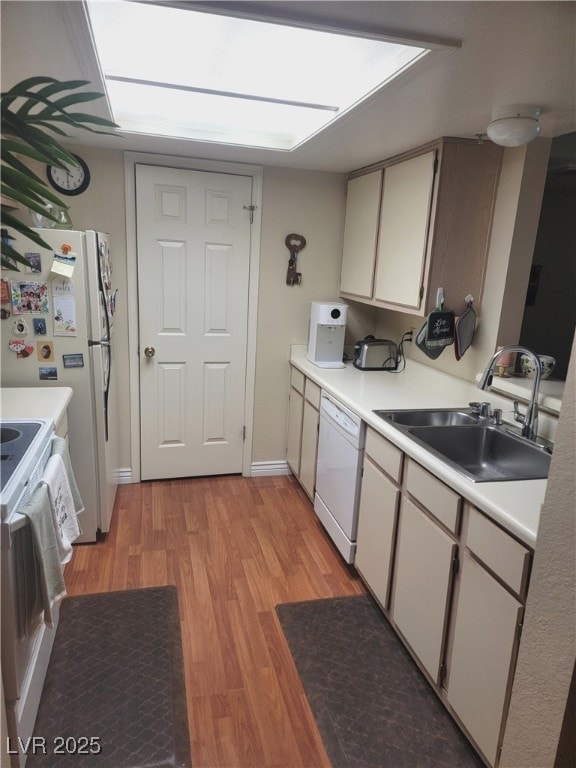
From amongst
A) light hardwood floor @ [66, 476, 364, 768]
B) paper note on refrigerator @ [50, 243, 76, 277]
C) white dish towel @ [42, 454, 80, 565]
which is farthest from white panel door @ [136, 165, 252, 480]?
white dish towel @ [42, 454, 80, 565]

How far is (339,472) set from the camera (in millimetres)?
2635

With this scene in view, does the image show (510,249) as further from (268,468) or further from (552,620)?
(268,468)

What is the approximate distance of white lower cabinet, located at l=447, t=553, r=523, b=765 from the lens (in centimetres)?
143

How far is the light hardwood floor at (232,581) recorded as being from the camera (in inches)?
67.6

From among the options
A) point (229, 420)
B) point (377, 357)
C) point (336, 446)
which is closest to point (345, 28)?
point (336, 446)

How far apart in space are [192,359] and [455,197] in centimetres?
193

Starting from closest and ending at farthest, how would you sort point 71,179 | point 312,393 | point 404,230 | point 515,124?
point 515,124, point 404,230, point 71,179, point 312,393

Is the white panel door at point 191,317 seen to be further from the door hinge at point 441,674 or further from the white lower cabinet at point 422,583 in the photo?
the door hinge at point 441,674

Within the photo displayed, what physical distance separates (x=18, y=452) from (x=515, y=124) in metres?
2.13

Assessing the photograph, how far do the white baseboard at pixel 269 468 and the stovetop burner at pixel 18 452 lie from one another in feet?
6.36

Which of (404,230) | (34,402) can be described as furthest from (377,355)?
(34,402)

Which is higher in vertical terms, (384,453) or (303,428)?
(384,453)

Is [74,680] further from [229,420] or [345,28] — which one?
[345,28]

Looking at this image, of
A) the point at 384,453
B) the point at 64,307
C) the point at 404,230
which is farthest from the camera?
the point at 404,230
